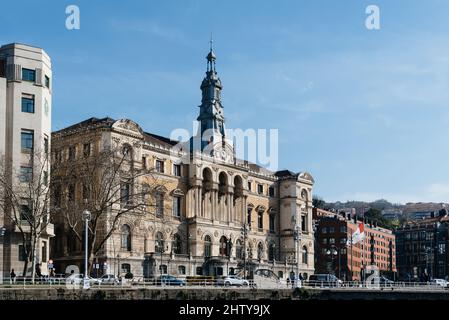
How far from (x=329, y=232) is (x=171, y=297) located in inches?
4174

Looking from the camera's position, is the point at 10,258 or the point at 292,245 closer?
the point at 10,258

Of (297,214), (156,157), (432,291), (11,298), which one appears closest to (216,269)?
(156,157)

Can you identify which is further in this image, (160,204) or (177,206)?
(177,206)

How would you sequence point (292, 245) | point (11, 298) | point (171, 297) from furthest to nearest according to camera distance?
point (292, 245)
point (171, 297)
point (11, 298)

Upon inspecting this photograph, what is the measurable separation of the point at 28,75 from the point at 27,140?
6225 mm

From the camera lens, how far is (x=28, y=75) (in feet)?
247

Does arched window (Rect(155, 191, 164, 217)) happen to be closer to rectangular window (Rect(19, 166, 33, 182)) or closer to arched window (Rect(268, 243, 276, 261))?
arched window (Rect(268, 243, 276, 261))

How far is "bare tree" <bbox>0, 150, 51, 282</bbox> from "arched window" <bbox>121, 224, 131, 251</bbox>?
25437mm

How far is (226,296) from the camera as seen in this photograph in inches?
2564

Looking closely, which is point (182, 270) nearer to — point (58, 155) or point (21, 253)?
point (58, 155)

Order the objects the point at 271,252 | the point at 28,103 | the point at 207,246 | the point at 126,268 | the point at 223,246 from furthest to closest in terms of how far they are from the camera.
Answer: the point at 271,252, the point at 223,246, the point at 207,246, the point at 126,268, the point at 28,103

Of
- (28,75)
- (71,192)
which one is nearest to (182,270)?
(71,192)

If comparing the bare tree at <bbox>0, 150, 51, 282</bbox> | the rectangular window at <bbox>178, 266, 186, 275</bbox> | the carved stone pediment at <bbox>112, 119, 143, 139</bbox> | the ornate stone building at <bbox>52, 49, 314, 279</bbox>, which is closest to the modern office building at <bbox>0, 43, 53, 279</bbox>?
the bare tree at <bbox>0, 150, 51, 282</bbox>
